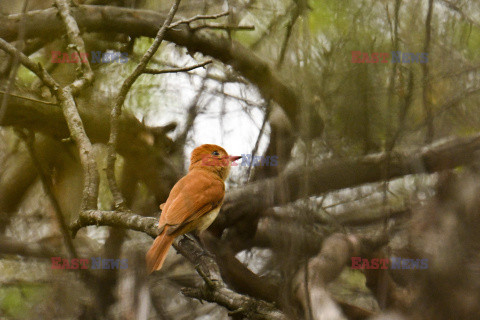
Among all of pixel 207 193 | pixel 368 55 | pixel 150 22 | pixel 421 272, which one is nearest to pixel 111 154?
pixel 207 193

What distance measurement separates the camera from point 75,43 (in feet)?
6.28

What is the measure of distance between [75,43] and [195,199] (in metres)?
0.95

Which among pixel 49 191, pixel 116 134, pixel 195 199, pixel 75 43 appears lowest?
pixel 195 199

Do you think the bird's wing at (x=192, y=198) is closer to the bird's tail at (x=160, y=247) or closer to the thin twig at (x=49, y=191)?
the bird's tail at (x=160, y=247)

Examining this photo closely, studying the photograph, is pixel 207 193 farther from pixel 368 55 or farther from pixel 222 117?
pixel 368 55

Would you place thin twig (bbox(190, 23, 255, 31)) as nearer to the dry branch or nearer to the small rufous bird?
the small rufous bird

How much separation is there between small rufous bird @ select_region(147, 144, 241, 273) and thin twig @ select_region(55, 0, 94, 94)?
0.58 metres

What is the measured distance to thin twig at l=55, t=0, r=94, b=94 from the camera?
1.82 meters

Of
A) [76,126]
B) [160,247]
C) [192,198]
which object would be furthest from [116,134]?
[160,247]

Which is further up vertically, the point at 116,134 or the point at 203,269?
the point at 116,134

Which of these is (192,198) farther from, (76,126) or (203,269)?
(76,126)

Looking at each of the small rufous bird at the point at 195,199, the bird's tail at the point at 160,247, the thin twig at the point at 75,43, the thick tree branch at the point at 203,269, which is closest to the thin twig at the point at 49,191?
the thick tree branch at the point at 203,269

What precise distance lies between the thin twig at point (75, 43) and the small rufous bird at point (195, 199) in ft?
1.92

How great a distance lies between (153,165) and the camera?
5.73 feet
